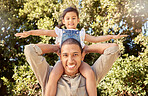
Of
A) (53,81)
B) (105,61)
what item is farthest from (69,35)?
(53,81)

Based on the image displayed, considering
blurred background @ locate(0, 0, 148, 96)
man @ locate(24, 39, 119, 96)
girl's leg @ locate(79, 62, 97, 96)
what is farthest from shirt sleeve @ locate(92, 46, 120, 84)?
blurred background @ locate(0, 0, 148, 96)

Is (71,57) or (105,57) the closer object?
(71,57)

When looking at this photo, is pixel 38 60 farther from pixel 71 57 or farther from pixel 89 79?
pixel 89 79

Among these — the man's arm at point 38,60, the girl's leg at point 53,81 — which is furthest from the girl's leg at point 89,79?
the man's arm at point 38,60

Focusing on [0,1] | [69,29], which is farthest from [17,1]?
[69,29]

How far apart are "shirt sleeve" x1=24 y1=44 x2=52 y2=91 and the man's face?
0.25 m

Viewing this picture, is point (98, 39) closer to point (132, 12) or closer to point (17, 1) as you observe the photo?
point (132, 12)

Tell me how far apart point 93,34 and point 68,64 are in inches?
241

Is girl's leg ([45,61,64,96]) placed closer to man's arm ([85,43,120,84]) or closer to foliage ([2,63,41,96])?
man's arm ([85,43,120,84])

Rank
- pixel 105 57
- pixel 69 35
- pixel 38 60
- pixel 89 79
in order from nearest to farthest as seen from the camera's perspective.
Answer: pixel 38 60 → pixel 89 79 → pixel 105 57 → pixel 69 35

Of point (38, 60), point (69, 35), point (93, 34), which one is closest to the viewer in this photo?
point (38, 60)

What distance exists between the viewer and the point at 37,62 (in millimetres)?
2262

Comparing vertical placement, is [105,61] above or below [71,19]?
below

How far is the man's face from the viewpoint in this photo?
2314 mm
